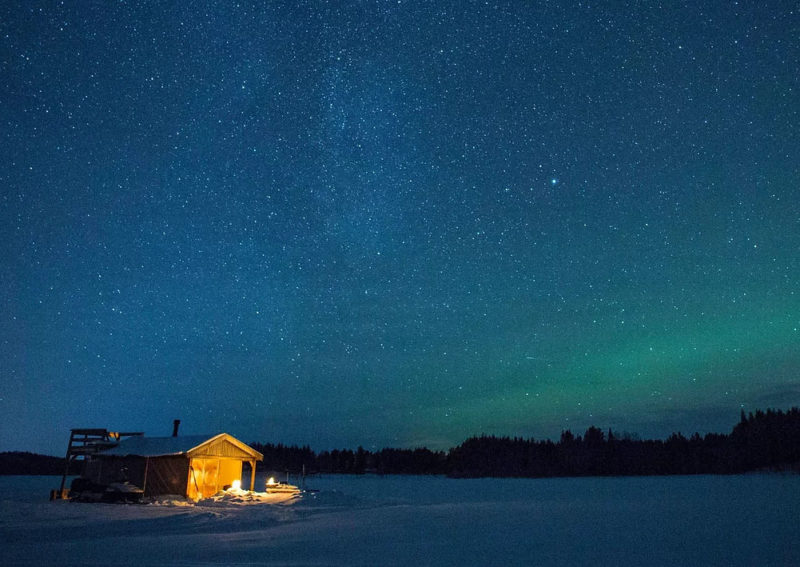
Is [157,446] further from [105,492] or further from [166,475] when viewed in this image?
[105,492]

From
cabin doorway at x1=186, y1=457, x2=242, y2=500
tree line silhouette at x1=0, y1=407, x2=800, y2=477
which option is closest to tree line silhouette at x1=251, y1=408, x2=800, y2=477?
tree line silhouette at x1=0, y1=407, x2=800, y2=477

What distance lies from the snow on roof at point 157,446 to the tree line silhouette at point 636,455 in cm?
12411

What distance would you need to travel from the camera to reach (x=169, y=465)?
110ft

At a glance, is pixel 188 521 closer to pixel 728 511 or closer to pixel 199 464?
pixel 199 464

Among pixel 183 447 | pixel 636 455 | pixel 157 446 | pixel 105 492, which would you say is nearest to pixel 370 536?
pixel 183 447

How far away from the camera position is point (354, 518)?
26.9 m

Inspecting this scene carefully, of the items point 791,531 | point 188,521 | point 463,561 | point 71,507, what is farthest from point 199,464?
point 791,531

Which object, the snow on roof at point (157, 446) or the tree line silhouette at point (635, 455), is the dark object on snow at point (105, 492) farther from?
the tree line silhouette at point (635, 455)

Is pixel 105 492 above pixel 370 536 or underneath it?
above

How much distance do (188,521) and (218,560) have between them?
34.8 ft

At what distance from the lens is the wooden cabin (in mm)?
33250

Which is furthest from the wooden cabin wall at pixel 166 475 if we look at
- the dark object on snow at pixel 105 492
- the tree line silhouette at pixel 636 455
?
the tree line silhouette at pixel 636 455

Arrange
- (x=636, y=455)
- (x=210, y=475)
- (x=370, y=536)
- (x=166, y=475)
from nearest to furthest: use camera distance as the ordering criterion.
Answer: (x=370, y=536)
(x=166, y=475)
(x=210, y=475)
(x=636, y=455)

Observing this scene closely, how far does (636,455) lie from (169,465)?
168750 millimetres
